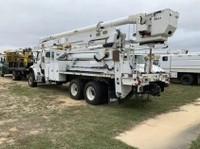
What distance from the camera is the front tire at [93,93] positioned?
8.20 metres

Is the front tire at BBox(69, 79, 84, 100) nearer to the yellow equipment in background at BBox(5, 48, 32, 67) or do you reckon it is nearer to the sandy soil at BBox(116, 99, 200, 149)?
the sandy soil at BBox(116, 99, 200, 149)

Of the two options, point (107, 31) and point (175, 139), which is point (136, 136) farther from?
point (107, 31)

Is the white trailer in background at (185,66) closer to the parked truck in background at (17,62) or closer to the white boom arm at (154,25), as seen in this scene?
the white boom arm at (154,25)

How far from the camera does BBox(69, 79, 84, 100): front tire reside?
919cm

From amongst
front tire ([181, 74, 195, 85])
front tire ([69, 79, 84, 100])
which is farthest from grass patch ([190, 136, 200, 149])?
front tire ([181, 74, 195, 85])

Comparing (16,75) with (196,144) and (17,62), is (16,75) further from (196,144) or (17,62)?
(196,144)

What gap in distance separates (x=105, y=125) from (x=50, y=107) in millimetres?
3010

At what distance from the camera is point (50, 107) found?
26.2 feet

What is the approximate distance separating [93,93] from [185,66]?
1077cm

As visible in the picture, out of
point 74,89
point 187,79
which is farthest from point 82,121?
point 187,79

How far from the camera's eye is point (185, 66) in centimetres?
1664

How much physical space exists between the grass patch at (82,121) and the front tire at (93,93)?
0.30 meters

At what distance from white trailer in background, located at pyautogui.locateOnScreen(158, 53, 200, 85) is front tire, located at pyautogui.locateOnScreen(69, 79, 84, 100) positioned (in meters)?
10.5

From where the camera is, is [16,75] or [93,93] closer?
[93,93]
